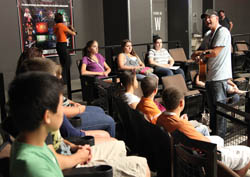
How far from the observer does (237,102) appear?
3.22m

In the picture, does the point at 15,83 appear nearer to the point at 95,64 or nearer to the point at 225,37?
the point at 225,37

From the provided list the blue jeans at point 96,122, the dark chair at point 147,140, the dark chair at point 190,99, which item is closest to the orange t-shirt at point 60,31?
the dark chair at point 190,99

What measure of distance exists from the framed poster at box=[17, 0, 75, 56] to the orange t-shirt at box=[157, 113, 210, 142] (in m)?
5.46

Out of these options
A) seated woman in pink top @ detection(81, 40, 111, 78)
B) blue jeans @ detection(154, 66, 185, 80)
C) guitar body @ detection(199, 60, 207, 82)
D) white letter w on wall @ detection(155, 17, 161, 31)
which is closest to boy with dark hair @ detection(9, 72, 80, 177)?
guitar body @ detection(199, 60, 207, 82)

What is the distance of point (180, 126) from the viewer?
2.13 metres

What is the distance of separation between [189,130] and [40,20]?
5947 millimetres

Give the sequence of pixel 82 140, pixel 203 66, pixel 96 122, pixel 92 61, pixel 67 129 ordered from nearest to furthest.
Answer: pixel 82 140
pixel 67 129
pixel 96 122
pixel 203 66
pixel 92 61

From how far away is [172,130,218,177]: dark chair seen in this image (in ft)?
5.08

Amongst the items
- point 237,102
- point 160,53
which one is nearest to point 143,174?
point 237,102

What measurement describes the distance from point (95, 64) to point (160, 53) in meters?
1.40

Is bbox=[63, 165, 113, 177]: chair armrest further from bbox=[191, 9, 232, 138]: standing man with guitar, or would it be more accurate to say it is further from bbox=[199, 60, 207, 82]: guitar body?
bbox=[199, 60, 207, 82]: guitar body

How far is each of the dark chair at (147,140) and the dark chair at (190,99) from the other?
4.07 ft

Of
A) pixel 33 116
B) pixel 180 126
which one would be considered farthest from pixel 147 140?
pixel 33 116

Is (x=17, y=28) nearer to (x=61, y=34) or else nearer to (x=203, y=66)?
(x=61, y=34)
